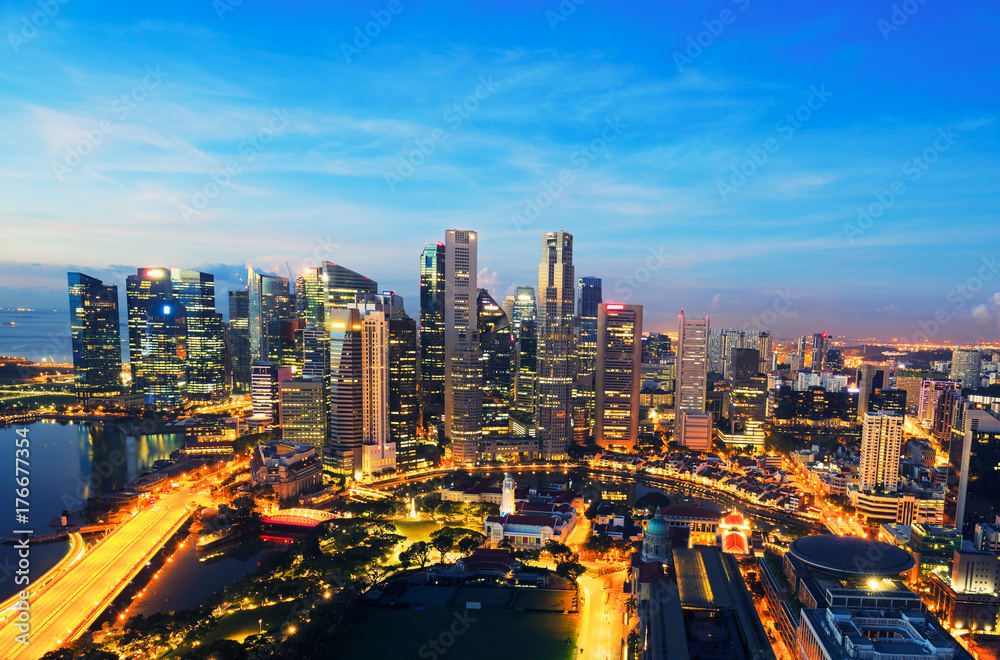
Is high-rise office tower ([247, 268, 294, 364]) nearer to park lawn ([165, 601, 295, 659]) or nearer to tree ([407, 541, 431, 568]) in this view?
tree ([407, 541, 431, 568])

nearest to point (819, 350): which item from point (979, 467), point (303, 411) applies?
point (979, 467)

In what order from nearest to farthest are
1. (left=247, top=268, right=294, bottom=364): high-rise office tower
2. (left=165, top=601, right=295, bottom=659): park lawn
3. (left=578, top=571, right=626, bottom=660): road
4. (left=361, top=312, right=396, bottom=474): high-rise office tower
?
1. (left=578, top=571, right=626, bottom=660): road
2. (left=165, top=601, right=295, bottom=659): park lawn
3. (left=361, top=312, right=396, bottom=474): high-rise office tower
4. (left=247, top=268, right=294, bottom=364): high-rise office tower

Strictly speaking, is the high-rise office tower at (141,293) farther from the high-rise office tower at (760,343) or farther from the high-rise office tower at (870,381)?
the high-rise office tower at (870,381)

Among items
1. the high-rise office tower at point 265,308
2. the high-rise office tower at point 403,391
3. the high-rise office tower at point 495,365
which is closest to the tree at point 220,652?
the high-rise office tower at point 403,391

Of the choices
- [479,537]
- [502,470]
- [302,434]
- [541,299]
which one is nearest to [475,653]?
[479,537]

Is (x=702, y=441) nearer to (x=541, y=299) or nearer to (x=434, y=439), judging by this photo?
(x=541, y=299)

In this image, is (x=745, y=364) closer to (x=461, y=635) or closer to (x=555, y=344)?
(x=555, y=344)

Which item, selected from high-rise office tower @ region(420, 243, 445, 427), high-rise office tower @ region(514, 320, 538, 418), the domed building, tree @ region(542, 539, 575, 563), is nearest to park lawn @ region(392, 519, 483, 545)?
tree @ region(542, 539, 575, 563)
